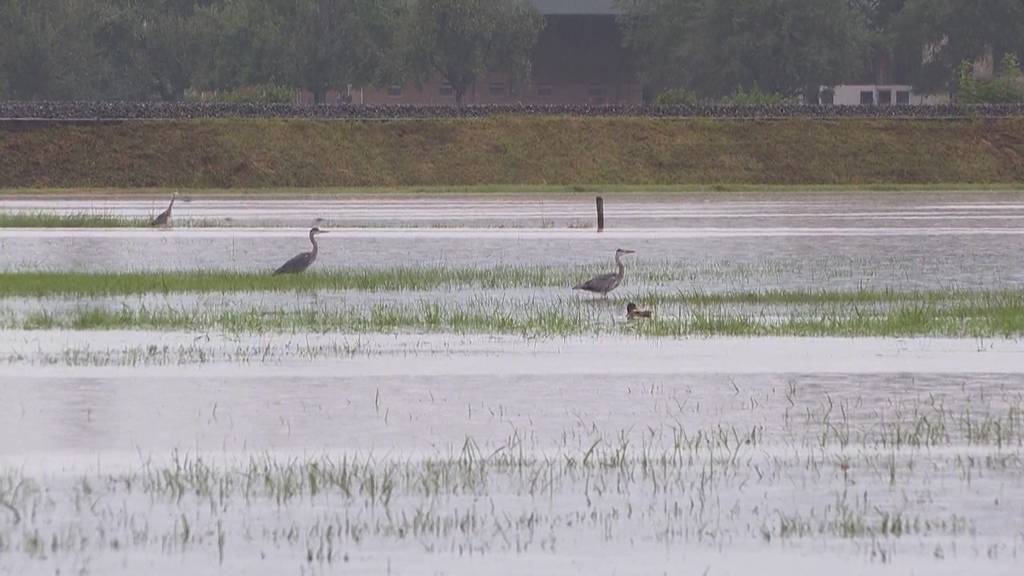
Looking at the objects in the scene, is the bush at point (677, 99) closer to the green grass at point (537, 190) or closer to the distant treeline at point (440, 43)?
the distant treeline at point (440, 43)

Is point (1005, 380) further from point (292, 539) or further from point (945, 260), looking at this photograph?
point (945, 260)

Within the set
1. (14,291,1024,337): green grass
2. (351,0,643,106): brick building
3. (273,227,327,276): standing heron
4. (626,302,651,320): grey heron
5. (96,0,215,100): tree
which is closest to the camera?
(14,291,1024,337): green grass

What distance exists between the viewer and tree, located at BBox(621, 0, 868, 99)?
94812 millimetres

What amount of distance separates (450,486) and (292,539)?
5.63 ft

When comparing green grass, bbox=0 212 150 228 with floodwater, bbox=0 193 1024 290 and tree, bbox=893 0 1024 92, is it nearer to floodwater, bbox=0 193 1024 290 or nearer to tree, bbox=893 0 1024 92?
floodwater, bbox=0 193 1024 290

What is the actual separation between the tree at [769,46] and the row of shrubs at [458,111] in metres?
11.7

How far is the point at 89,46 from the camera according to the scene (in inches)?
4114

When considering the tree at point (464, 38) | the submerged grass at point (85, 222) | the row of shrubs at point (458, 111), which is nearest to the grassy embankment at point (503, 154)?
the row of shrubs at point (458, 111)

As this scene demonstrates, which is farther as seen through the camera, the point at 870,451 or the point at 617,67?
the point at 617,67

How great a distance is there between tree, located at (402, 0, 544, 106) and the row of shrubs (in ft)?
52.8

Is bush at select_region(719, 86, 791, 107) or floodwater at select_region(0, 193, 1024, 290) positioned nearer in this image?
floodwater at select_region(0, 193, 1024, 290)

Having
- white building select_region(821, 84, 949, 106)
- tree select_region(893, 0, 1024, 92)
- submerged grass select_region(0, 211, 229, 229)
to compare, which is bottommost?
white building select_region(821, 84, 949, 106)

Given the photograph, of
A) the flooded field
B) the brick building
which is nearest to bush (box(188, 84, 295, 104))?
the brick building

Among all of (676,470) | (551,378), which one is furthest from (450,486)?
(551,378)
